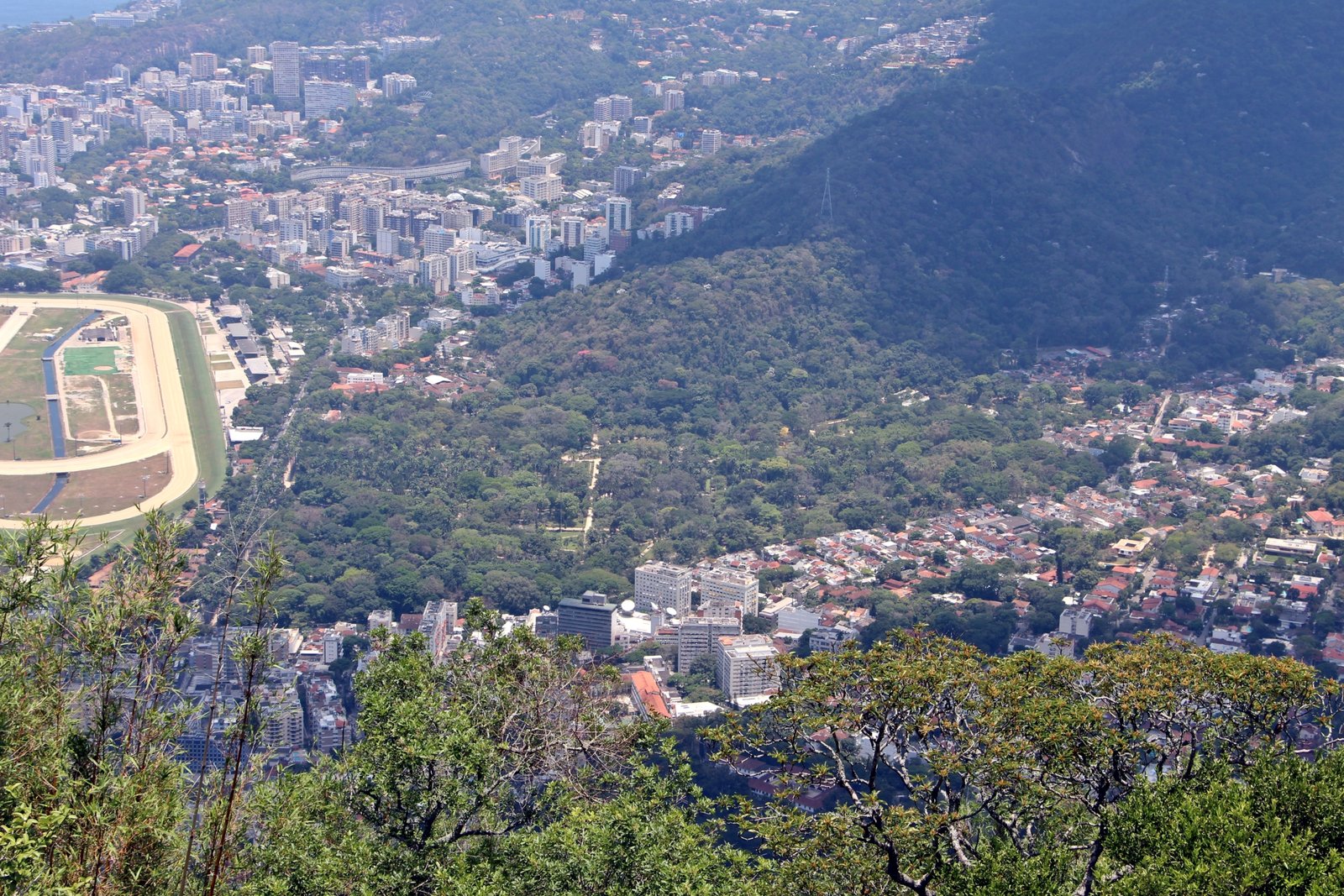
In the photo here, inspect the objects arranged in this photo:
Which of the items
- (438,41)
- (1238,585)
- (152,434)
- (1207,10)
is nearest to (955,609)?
(1238,585)

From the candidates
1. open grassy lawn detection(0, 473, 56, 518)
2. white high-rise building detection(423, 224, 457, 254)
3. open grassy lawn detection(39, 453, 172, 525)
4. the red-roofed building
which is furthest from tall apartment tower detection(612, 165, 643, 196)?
the red-roofed building

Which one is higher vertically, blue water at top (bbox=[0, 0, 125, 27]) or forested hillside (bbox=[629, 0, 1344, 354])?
forested hillside (bbox=[629, 0, 1344, 354])

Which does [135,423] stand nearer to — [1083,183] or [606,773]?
[1083,183]

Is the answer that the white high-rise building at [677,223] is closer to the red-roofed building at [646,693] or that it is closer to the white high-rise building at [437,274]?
the white high-rise building at [437,274]

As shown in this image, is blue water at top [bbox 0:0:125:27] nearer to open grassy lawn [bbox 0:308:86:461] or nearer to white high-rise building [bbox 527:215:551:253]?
white high-rise building [bbox 527:215:551:253]

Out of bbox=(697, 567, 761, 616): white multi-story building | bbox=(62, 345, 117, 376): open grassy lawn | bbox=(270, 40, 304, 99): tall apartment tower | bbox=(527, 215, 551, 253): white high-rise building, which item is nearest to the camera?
bbox=(697, 567, 761, 616): white multi-story building

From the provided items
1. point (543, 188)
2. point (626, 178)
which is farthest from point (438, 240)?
point (626, 178)

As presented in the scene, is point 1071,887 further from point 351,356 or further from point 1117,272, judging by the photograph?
point 1117,272
